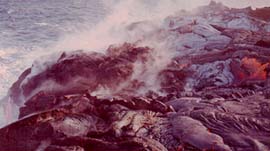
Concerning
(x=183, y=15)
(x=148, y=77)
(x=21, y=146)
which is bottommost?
(x=21, y=146)

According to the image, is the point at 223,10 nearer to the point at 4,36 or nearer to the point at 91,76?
the point at 91,76

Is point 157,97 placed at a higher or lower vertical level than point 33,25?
lower

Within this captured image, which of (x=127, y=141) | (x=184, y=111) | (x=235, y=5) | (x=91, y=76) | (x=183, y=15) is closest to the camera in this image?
(x=127, y=141)

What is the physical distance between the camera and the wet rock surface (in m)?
9.27

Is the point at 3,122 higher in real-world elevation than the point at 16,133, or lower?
lower

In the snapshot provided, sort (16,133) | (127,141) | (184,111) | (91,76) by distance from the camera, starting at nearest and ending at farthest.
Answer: (127,141) → (16,133) → (184,111) → (91,76)

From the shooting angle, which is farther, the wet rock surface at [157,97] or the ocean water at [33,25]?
the ocean water at [33,25]

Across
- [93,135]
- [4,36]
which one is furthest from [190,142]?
[4,36]

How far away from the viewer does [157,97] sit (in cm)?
1193

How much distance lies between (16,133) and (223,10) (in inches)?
587

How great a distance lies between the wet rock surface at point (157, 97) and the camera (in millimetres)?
9266

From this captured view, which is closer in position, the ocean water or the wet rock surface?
the wet rock surface

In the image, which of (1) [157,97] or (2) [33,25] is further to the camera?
(2) [33,25]

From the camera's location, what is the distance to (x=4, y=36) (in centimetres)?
2602
